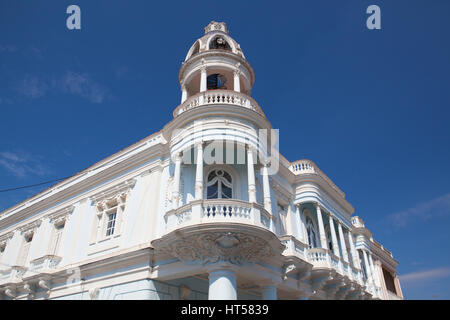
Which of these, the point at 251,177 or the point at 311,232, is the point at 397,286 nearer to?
the point at 311,232

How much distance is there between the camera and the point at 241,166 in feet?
44.3

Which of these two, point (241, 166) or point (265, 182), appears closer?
point (265, 182)

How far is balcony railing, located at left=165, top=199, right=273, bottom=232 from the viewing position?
1036 centimetres

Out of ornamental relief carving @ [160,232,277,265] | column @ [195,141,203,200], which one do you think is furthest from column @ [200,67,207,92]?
ornamental relief carving @ [160,232,277,265]

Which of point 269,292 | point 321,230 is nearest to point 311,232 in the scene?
point 321,230

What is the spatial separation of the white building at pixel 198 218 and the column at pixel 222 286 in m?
0.03

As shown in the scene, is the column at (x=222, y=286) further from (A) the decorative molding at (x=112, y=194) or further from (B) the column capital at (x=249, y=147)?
(A) the decorative molding at (x=112, y=194)


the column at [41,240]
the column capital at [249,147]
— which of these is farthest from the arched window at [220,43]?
the column at [41,240]

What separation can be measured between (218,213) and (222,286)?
2.18 metres

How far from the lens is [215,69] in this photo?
1520 cm

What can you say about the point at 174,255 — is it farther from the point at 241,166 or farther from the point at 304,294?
the point at 304,294

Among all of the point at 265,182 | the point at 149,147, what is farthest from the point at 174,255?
the point at 149,147
